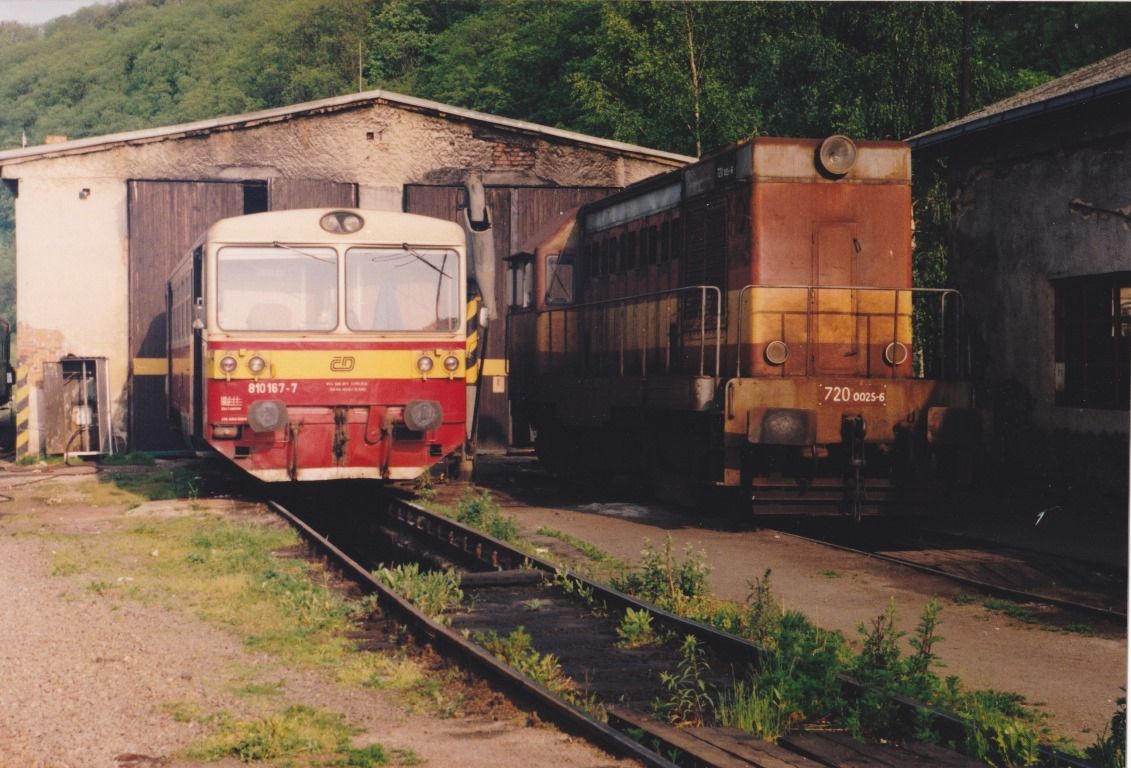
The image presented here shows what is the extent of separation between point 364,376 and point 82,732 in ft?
25.7

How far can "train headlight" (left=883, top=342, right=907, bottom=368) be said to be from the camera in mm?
12633

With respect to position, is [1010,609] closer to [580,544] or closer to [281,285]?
[580,544]

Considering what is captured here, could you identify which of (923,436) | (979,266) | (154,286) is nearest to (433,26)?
(154,286)

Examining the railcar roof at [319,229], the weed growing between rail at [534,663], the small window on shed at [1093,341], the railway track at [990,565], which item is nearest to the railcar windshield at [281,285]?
the railcar roof at [319,229]

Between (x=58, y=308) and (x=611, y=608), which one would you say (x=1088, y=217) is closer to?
(x=611, y=608)

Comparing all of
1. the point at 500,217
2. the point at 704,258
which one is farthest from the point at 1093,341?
the point at 500,217

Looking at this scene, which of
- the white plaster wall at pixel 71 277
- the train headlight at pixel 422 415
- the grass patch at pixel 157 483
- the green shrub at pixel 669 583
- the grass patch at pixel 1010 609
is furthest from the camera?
the white plaster wall at pixel 71 277

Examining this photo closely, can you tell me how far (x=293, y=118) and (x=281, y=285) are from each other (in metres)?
10.6

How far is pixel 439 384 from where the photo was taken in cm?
1368

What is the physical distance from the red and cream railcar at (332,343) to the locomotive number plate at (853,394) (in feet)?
13.4

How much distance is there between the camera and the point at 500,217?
24125 millimetres

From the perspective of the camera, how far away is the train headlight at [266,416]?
506 inches

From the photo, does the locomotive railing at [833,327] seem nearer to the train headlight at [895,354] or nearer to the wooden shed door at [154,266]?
the train headlight at [895,354]

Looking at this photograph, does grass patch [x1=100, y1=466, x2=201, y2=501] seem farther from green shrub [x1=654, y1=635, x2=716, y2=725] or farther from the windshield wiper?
green shrub [x1=654, y1=635, x2=716, y2=725]
